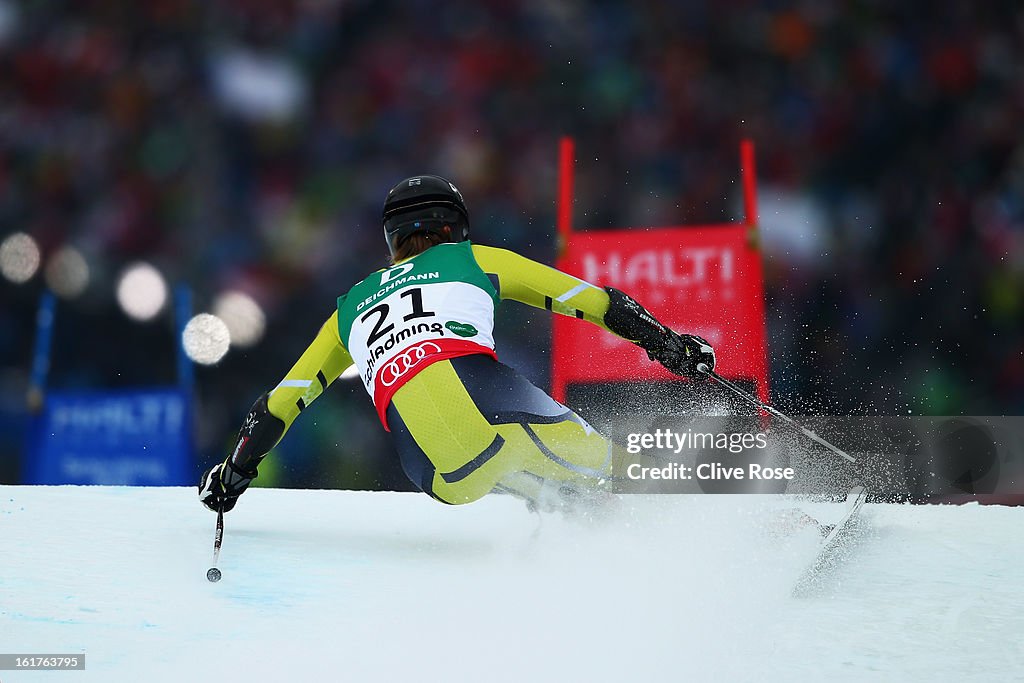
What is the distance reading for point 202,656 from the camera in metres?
1.11

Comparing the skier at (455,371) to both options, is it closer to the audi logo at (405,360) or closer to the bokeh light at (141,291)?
the audi logo at (405,360)

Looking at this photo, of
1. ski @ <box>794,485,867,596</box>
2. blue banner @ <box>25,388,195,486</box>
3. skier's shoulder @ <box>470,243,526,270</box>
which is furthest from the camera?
blue banner @ <box>25,388,195,486</box>

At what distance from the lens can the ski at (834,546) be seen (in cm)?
145

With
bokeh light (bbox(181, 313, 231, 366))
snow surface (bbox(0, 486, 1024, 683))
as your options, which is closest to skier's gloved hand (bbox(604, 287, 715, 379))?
snow surface (bbox(0, 486, 1024, 683))

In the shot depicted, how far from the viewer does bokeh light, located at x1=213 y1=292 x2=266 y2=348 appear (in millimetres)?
4562

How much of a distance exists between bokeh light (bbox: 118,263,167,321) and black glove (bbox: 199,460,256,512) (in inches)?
125

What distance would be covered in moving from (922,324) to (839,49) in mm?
1434

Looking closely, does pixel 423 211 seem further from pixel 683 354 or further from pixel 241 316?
pixel 241 316

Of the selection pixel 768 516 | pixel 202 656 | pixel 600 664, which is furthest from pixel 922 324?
pixel 202 656

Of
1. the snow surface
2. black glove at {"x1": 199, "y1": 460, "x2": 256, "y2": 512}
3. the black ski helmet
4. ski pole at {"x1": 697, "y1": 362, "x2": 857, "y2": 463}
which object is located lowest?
the snow surface

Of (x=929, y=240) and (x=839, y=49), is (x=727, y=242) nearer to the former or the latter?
(x=929, y=240)

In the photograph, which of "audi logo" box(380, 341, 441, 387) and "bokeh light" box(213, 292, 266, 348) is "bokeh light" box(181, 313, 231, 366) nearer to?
"bokeh light" box(213, 292, 266, 348)

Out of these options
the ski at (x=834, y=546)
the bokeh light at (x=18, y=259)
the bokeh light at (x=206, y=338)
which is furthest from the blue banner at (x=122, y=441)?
the ski at (x=834, y=546)

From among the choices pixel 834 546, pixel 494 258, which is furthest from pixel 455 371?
pixel 834 546
